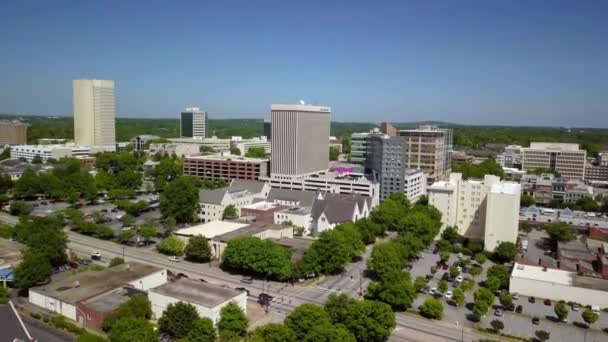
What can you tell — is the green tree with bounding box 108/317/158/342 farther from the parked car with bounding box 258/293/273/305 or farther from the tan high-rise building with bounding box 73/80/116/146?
the tan high-rise building with bounding box 73/80/116/146

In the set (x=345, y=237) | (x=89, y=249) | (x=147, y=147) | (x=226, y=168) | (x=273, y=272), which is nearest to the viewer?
(x=273, y=272)

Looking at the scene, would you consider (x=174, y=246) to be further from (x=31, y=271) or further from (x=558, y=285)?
(x=558, y=285)

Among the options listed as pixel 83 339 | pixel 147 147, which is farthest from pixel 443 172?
pixel 147 147

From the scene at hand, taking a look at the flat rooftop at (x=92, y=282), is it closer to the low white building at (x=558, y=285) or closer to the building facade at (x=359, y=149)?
the low white building at (x=558, y=285)

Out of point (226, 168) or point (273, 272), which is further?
point (226, 168)

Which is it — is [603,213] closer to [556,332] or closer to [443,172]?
[443,172]

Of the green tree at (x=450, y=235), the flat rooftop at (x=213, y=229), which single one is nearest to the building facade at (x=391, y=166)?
the green tree at (x=450, y=235)

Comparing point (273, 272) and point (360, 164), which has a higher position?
point (360, 164)
